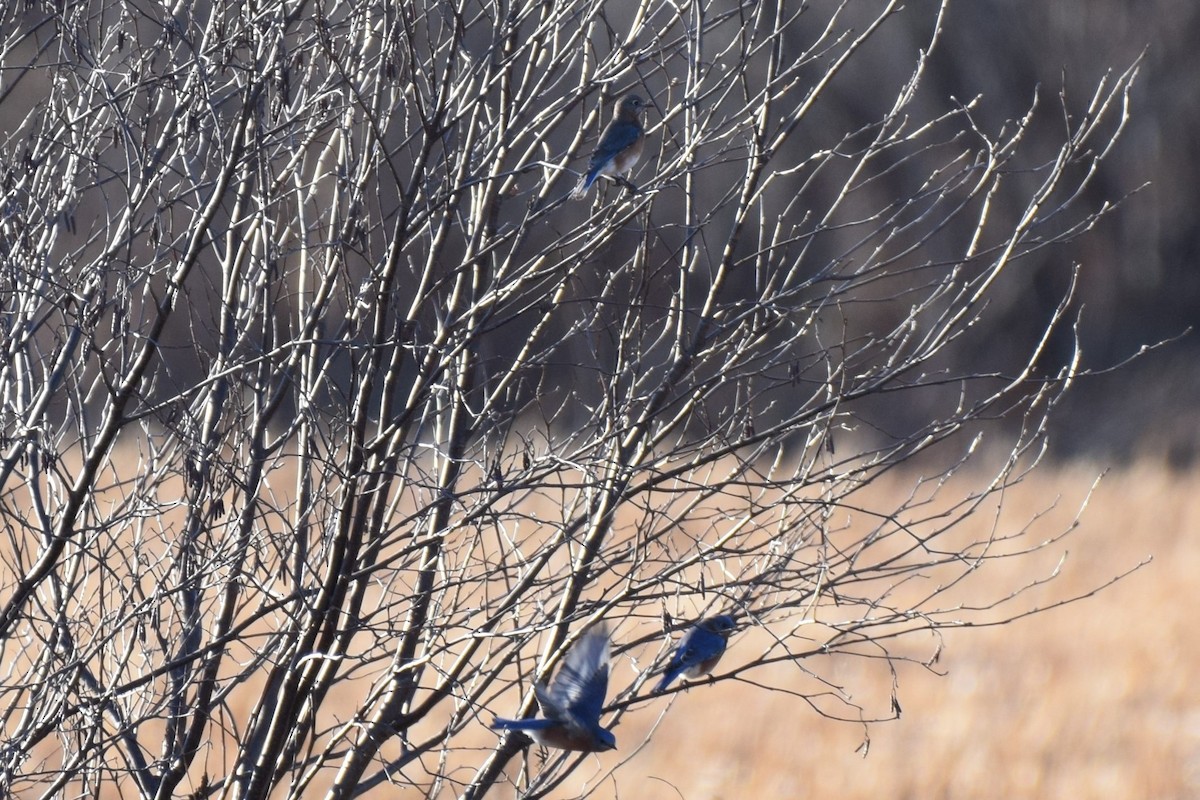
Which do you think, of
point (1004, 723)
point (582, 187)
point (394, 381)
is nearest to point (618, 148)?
point (582, 187)

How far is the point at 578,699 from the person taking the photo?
2639 mm

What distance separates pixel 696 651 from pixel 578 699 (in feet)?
1.29

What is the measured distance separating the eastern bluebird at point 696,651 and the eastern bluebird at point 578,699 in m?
0.19

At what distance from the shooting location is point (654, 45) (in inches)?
102

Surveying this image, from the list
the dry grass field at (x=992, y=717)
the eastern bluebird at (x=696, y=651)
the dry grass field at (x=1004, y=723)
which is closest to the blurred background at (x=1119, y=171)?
the dry grass field at (x=992, y=717)

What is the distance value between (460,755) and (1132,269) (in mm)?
8137

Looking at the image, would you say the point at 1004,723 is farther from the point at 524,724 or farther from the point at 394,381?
the point at 394,381

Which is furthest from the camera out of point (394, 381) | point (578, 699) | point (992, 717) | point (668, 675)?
point (992, 717)

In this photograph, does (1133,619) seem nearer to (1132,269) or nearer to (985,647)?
(985,647)

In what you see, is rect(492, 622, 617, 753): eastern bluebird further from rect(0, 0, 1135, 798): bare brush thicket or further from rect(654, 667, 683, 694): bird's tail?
rect(654, 667, 683, 694): bird's tail

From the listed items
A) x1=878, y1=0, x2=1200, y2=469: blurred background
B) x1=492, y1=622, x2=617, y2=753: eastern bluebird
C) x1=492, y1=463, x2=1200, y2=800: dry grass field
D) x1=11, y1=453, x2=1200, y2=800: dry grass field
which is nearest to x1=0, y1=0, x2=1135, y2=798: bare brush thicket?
x1=492, y1=622, x2=617, y2=753: eastern bluebird

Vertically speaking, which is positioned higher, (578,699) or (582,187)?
(582,187)

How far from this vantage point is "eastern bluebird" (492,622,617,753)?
2.62 m

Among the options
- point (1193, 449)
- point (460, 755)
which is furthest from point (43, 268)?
point (1193, 449)
